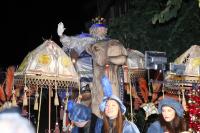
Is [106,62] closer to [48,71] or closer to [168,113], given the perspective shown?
[48,71]

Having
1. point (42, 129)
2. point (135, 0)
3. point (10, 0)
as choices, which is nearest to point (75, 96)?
point (135, 0)

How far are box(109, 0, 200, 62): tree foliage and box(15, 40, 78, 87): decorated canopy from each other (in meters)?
3.10

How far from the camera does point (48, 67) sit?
7727mm

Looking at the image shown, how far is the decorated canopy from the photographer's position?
766cm

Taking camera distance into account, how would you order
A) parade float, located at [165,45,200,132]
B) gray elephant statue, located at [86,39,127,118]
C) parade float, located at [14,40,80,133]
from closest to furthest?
1. gray elephant statue, located at [86,39,127,118]
2. parade float, located at [165,45,200,132]
3. parade float, located at [14,40,80,133]

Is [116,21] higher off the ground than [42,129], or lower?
higher

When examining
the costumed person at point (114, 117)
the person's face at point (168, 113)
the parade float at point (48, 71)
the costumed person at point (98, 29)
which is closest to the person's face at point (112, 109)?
the costumed person at point (114, 117)

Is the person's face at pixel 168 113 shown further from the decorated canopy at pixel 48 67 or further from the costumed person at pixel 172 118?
the decorated canopy at pixel 48 67

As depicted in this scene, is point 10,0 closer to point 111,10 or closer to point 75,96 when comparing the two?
point 111,10

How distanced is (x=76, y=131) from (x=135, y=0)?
19.9 feet

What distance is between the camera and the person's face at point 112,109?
238 inches

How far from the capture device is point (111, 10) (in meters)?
17.0

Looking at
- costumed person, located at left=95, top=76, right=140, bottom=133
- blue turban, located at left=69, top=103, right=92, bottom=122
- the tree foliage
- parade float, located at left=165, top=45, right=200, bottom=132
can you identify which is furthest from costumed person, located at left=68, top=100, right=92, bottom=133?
the tree foliage

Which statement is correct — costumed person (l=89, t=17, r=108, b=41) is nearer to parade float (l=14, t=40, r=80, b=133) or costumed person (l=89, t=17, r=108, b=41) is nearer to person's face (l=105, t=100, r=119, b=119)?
parade float (l=14, t=40, r=80, b=133)
